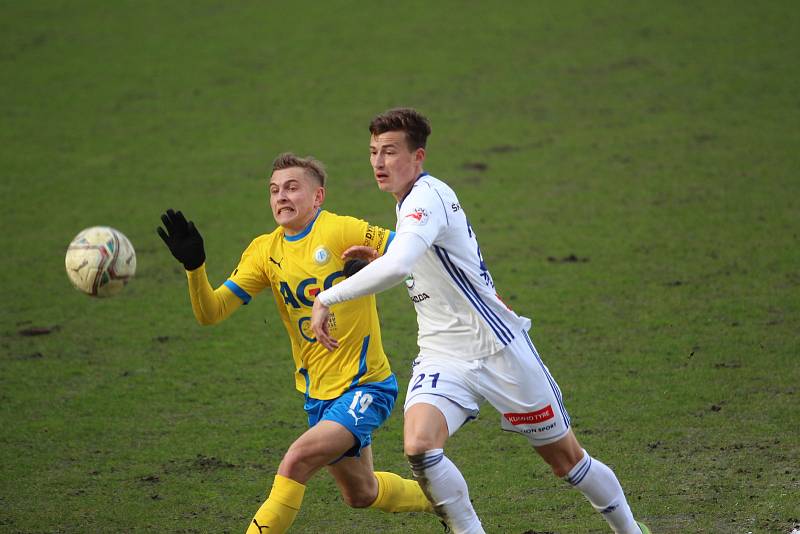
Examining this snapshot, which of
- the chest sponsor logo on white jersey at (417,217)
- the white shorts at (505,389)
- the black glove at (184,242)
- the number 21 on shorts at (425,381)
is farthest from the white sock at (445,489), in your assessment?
the black glove at (184,242)

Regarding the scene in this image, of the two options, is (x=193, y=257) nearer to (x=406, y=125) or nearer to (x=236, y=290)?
(x=236, y=290)

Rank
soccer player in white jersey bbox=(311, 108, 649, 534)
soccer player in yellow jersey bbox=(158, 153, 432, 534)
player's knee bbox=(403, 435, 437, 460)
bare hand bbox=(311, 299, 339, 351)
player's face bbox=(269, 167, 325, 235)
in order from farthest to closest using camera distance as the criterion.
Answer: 1. player's face bbox=(269, 167, 325, 235)
2. soccer player in yellow jersey bbox=(158, 153, 432, 534)
3. soccer player in white jersey bbox=(311, 108, 649, 534)
4. player's knee bbox=(403, 435, 437, 460)
5. bare hand bbox=(311, 299, 339, 351)

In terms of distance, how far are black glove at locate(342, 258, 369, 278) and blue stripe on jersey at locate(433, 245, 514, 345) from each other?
1.69 feet

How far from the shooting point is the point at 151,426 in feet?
27.3

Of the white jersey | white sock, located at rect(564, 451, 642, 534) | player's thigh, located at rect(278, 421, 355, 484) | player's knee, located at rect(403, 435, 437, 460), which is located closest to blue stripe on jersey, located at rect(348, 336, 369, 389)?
player's thigh, located at rect(278, 421, 355, 484)

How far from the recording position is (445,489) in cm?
538

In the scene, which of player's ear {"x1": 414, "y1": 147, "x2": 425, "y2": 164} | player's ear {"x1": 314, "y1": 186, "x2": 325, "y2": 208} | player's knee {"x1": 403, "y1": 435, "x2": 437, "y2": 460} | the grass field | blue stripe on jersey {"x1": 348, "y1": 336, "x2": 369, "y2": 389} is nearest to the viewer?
player's knee {"x1": 403, "y1": 435, "x2": 437, "y2": 460}

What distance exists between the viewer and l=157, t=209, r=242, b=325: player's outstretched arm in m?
5.88

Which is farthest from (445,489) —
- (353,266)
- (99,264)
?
(99,264)

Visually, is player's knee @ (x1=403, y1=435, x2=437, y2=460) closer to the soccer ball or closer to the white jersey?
the white jersey

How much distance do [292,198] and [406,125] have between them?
0.85 meters

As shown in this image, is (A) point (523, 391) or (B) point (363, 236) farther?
(B) point (363, 236)

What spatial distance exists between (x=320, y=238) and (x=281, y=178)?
0.41 metres

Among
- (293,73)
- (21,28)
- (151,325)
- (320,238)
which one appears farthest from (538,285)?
(21,28)
